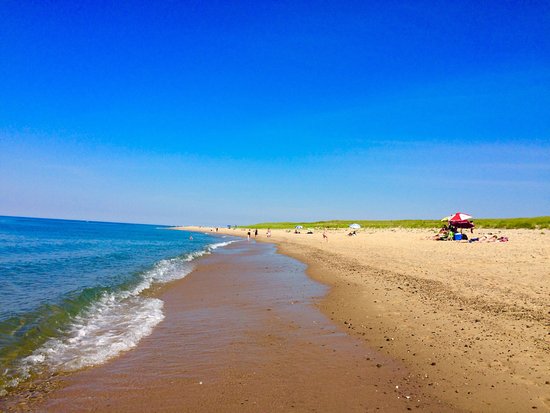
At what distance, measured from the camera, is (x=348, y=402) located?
5.69 metres

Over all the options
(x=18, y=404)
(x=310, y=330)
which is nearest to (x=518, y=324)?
(x=310, y=330)

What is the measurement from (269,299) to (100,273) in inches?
484

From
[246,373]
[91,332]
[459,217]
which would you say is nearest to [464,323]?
[246,373]

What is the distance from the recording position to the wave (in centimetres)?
738

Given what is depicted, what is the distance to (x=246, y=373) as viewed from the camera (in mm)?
6887

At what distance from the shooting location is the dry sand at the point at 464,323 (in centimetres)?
605

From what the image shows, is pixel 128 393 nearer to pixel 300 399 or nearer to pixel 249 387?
pixel 249 387

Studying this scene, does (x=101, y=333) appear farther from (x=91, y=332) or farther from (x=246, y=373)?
(x=246, y=373)

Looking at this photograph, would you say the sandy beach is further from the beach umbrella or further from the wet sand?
the beach umbrella

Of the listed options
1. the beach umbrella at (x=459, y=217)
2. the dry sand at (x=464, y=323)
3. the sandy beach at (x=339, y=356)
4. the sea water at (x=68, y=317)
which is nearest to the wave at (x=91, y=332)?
the sea water at (x=68, y=317)

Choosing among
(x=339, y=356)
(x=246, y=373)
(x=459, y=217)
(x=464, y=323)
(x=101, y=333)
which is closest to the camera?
(x=246, y=373)

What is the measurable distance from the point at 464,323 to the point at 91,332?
9.96 m

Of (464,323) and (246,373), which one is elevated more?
(464,323)

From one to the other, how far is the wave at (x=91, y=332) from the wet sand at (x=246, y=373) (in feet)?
1.72
